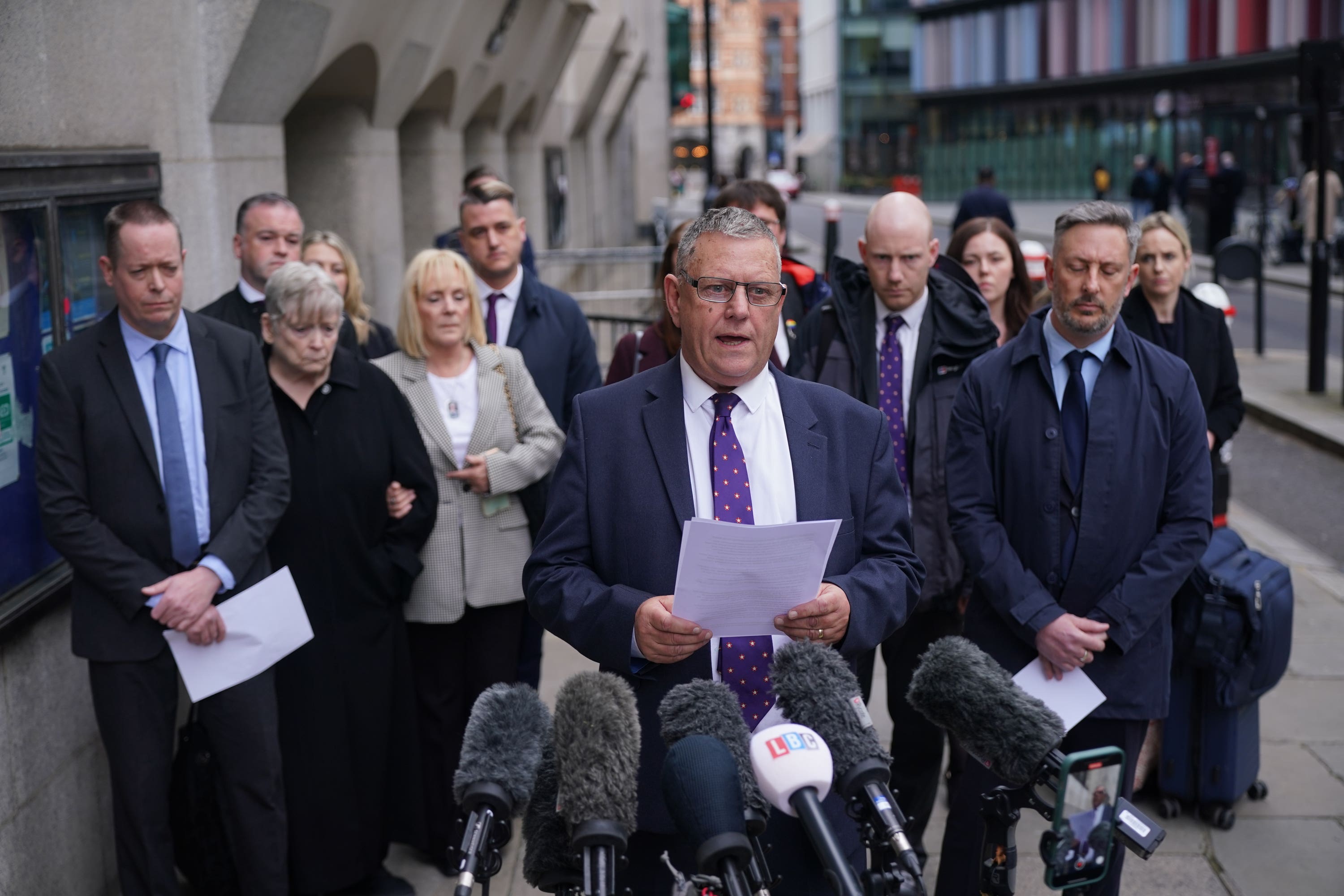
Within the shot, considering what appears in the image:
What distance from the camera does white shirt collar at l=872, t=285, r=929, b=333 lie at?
504cm

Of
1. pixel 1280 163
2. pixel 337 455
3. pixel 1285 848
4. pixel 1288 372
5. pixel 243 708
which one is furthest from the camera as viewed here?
pixel 1280 163

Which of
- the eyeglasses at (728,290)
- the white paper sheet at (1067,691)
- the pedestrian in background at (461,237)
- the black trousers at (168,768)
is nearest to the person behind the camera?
the eyeglasses at (728,290)

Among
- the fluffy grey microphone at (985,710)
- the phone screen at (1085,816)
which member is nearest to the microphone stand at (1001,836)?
the fluffy grey microphone at (985,710)

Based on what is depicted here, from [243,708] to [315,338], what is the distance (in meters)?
1.22

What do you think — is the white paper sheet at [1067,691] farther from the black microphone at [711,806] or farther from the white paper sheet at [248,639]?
the white paper sheet at [248,639]

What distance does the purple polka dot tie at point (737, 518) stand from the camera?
3068 millimetres

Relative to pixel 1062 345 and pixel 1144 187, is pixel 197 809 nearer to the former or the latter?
pixel 1062 345

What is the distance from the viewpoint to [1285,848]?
205 inches

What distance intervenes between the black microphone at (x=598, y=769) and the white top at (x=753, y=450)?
680 mm

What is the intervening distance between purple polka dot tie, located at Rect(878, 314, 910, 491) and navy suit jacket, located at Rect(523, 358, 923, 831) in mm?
1668

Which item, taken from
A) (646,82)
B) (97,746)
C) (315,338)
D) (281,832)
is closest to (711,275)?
(315,338)

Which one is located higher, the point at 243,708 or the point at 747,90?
the point at 747,90

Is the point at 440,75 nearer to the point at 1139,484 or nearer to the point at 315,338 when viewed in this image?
the point at 315,338

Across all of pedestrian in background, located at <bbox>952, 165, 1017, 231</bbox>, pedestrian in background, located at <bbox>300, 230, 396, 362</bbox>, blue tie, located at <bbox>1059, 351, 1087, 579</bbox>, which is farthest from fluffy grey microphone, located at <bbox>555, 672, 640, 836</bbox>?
pedestrian in background, located at <bbox>952, 165, 1017, 231</bbox>
